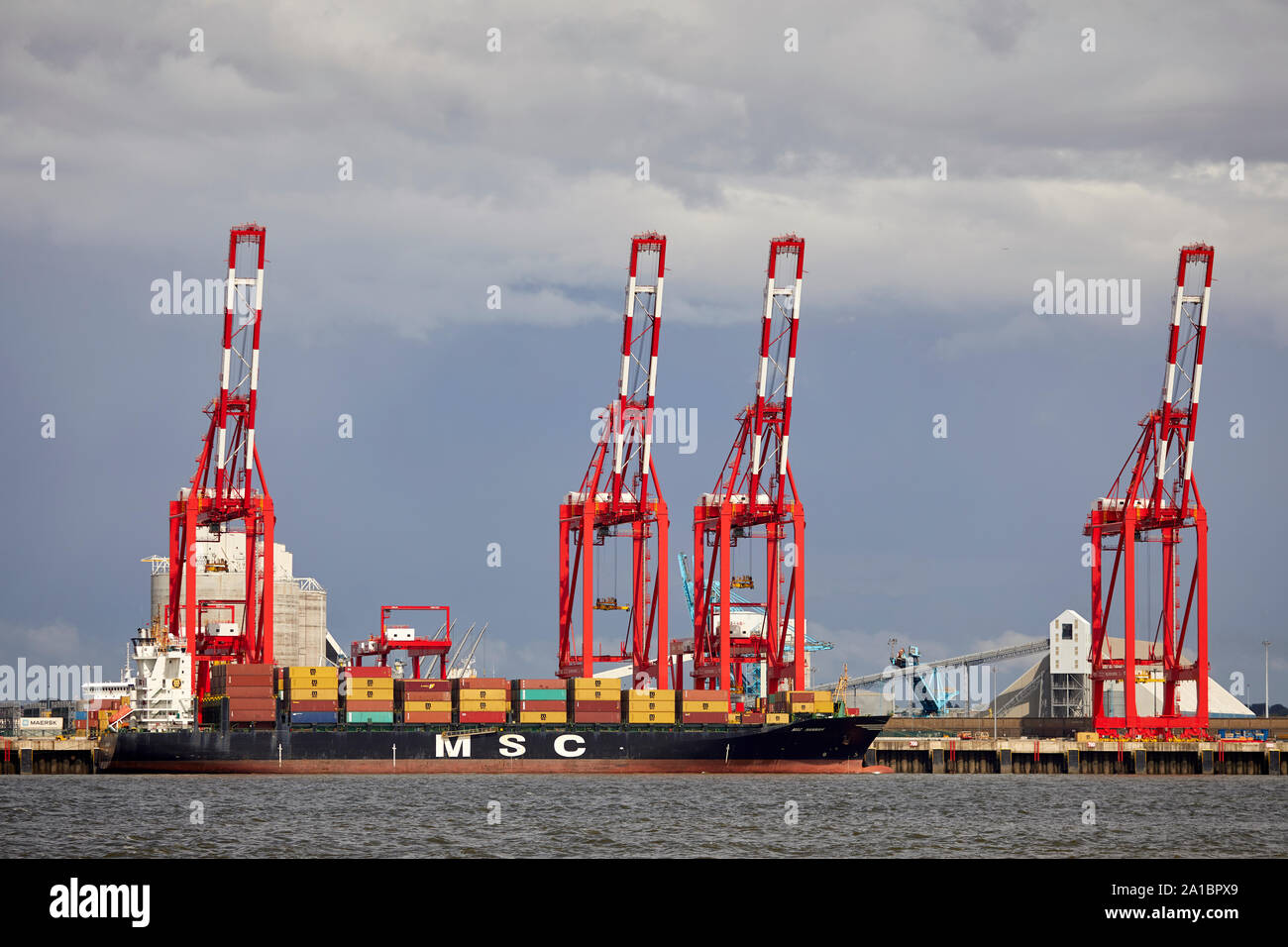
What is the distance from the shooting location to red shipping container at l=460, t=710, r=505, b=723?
89.6 meters

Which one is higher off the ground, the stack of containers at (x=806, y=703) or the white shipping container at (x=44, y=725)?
the stack of containers at (x=806, y=703)

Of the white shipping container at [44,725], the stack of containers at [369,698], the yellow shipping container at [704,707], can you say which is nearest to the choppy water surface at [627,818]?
the stack of containers at [369,698]

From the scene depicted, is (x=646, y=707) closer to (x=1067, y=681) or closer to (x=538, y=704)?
(x=538, y=704)

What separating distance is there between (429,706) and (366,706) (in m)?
3.64

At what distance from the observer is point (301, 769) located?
87.1 m

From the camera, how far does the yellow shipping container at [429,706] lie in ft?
294

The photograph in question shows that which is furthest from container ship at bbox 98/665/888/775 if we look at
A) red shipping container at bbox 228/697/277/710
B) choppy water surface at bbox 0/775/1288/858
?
choppy water surface at bbox 0/775/1288/858

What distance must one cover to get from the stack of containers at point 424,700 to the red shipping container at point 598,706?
7.45 meters

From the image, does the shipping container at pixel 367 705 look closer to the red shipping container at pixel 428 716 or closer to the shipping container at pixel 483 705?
the red shipping container at pixel 428 716

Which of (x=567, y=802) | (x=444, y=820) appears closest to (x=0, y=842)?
(x=444, y=820)
